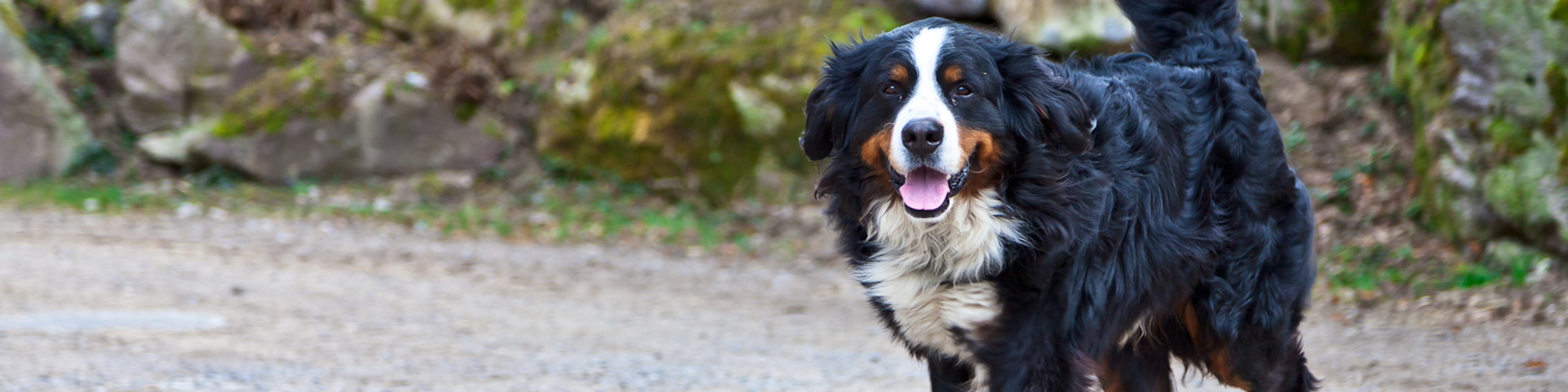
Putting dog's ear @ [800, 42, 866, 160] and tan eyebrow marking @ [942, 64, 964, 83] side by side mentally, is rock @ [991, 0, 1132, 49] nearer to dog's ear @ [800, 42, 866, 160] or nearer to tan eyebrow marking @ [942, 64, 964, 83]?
dog's ear @ [800, 42, 866, 160]

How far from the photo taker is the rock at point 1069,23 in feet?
31.9

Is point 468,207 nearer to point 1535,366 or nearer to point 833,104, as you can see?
point 833,104

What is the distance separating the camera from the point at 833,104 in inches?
133

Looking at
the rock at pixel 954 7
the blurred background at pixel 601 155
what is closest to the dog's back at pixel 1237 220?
the blurred background at pixel 601 155

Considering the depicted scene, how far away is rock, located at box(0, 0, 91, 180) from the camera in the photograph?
1077 centimetres

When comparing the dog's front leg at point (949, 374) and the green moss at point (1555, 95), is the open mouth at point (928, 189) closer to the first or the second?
the dog's front leg at point (949, 374)

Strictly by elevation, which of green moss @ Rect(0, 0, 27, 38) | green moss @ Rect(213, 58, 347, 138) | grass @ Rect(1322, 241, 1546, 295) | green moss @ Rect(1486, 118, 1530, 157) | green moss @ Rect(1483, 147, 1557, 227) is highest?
green moss @ Rect(0, 0, 27, 38)

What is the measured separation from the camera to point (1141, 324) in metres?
3.70

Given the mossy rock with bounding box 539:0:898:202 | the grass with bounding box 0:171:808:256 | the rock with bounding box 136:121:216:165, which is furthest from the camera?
the rock with bounding box 136:121:216:165

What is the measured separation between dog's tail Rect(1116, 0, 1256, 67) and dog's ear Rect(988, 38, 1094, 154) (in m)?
1.01

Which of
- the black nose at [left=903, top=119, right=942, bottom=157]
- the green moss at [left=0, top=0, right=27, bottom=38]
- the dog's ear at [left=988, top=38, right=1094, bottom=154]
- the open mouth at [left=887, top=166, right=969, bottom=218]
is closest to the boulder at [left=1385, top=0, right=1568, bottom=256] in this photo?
the dog's ear at [left=988, top=38, right=1094, bottom=154]

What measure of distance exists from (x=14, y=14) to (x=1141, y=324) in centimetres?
1181

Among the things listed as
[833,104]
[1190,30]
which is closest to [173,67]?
[833,104]

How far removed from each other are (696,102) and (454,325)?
4150 millimetres
